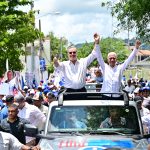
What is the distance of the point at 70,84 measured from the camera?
11.2 metres

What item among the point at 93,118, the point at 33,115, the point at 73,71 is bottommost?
the point at 33,115

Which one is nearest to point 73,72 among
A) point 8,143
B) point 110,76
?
point 110,76

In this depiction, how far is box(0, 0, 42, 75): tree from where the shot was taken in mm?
30578

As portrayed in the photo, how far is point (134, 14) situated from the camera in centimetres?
2014

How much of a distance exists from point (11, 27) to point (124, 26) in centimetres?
1090

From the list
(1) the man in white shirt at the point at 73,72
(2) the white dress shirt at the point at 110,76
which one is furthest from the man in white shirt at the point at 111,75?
(1) the man in white shirt at the point at 73,72

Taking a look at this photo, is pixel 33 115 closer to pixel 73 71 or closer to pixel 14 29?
pixel 73 71

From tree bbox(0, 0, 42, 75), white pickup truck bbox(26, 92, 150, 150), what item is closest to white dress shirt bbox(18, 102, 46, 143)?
white pickup truck bbox(26, 92, 150, 150)

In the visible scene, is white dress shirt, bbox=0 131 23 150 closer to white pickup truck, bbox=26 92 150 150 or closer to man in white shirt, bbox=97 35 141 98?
white pickup truck, bbox=26 92 150 150

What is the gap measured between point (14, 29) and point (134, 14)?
12.7 metres

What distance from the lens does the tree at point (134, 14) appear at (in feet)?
64.1

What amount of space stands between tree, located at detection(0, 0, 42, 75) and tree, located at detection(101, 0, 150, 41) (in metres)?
10.0

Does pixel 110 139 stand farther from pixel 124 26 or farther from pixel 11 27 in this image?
pixel 11 27

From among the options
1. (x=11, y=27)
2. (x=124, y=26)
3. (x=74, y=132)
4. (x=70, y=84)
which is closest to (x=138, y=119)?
(x=74, y=132)
